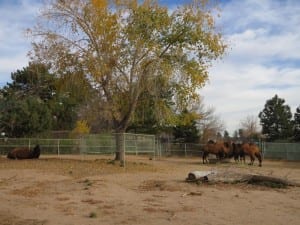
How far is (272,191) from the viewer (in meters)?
17.0

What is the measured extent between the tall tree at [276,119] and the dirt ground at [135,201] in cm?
4187

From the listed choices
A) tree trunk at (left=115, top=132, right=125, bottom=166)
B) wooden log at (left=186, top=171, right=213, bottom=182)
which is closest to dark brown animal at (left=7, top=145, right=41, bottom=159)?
tree trunk at (left=115, top=132, right=125, bottom=166)

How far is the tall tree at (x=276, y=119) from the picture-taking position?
60625 mm

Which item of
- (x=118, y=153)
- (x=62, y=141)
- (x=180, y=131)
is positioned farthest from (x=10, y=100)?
(x=180, y=131)

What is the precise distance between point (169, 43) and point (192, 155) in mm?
27807

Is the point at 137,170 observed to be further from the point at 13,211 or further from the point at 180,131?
the point at 180,131

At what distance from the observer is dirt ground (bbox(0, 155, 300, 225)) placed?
11648mm

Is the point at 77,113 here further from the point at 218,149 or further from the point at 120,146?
the point at 120,146

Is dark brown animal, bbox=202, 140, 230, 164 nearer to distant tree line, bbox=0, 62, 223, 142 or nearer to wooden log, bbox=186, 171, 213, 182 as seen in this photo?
distant tree line, bbox=0, 62, 223, 142

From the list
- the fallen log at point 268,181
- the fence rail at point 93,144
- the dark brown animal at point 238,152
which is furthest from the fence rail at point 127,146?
the fallen log at point 268,181

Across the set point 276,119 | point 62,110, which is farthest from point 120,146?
point 276,119

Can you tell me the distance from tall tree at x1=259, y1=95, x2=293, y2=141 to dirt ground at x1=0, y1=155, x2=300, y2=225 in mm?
41872

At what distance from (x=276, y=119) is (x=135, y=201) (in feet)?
166

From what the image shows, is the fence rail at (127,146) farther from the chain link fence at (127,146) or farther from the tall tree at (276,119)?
the tall tree at (276,119)
